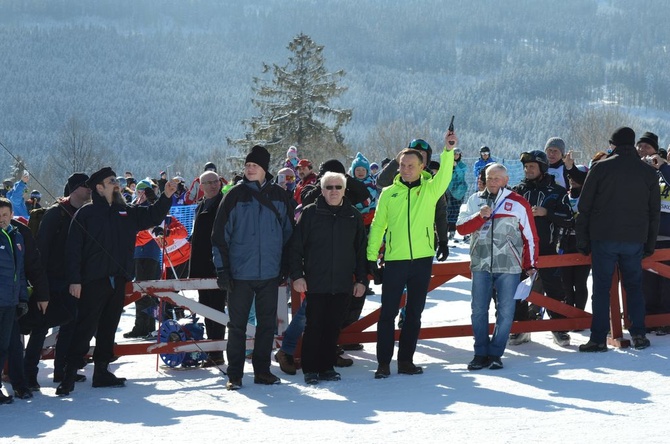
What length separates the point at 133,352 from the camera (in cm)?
873

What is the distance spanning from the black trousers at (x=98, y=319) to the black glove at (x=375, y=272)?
2244 millimetres

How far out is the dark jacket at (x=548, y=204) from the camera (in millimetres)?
8977

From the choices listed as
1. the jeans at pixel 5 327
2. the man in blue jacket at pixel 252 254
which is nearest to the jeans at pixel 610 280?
the man in blue jacket at pixel 252 254

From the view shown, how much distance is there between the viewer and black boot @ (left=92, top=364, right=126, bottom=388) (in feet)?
26.7

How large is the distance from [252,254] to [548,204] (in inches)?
122

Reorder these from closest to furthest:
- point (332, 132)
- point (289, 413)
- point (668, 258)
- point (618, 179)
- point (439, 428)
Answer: point (439, 428), point (289, 413), point (618, 179), point (668, 258), point (332, 132)

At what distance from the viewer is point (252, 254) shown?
25.6ft

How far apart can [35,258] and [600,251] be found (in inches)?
206

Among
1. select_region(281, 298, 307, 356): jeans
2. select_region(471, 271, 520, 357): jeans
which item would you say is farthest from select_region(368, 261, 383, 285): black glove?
select_region(471, 271, 520, 357): jeans

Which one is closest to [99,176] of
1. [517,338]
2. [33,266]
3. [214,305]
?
[33,266]

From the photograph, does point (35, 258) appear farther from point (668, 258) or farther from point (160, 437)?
point (668, 258)

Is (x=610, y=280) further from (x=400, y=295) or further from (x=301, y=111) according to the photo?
(x=301, y=111)

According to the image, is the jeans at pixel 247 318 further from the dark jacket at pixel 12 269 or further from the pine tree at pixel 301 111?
the pine tree at pixel 301 111

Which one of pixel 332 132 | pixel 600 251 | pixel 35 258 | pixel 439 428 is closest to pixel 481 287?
pixel 600 251
